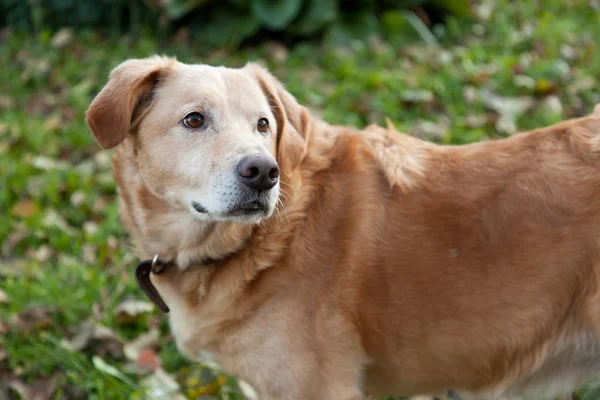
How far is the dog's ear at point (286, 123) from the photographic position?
2.83m

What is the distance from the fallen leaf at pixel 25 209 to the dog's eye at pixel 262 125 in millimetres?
2365

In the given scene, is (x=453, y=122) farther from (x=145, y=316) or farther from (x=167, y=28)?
(x=167, y=28)

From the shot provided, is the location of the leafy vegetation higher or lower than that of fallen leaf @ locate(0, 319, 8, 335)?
higher

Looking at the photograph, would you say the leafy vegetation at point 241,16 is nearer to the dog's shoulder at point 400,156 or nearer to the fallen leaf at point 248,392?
the dog's shoulder at point 400,156

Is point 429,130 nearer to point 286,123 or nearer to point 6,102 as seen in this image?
point 286,123

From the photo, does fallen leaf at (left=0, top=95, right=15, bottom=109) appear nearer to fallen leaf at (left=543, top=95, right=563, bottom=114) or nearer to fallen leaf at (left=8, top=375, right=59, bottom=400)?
fallen leaf at (left=8, top=375, right=59, bottom=400)

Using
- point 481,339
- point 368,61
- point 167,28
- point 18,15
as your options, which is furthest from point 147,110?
point 18,15

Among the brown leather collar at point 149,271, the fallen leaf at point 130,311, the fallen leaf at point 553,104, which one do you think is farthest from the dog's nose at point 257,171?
the fallen leaf at point 553,104

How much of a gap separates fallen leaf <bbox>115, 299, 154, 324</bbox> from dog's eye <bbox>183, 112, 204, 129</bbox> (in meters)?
1.45

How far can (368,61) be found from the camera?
620cm

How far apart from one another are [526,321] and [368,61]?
394cm

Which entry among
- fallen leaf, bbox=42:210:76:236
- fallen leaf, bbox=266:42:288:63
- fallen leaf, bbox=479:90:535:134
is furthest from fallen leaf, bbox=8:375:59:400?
fallen leaf, bbox=266:42:288:63

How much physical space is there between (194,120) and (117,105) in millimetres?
301

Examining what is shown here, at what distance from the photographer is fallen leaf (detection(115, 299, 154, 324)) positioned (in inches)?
148
